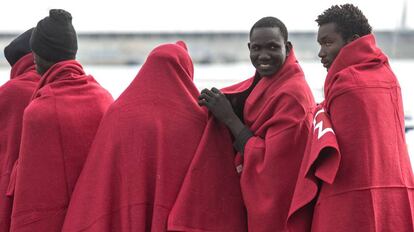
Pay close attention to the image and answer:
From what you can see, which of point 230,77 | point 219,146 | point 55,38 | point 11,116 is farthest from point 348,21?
point 230,77

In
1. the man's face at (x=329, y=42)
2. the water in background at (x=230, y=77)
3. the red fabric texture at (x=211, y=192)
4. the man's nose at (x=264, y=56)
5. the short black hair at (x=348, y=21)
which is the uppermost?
the short black hair at (x=348, y=21)

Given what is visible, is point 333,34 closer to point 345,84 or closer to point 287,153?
point 345,84

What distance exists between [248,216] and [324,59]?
2.52 feet

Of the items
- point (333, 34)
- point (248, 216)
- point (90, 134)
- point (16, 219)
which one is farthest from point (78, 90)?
point (333, 34)

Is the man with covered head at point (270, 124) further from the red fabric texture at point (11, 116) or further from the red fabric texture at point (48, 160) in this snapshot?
the red fabric texture at point (11, 116)

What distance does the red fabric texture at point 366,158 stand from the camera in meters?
2.74

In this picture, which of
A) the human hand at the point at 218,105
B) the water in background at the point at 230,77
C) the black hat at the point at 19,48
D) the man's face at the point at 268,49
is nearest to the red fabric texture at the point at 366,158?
the man's face at the point at 268,49

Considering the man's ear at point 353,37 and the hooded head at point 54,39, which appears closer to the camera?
the man's ear at point 353,37

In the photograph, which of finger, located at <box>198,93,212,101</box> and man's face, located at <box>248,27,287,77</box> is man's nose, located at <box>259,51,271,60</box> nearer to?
man's face, located at <box>248,27,287,77</box>

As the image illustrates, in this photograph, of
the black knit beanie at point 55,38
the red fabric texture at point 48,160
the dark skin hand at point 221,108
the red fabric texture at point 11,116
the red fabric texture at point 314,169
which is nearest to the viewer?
the red fabric texture at point 314,169

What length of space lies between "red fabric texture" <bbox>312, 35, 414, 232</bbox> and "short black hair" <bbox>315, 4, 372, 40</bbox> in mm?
132

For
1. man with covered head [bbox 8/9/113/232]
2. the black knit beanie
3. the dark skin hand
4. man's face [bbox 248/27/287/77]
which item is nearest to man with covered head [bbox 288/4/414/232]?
man's face [bbox 248/27/287/77]

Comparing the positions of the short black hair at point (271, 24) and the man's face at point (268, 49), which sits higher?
the short black hair at point (271, 24)

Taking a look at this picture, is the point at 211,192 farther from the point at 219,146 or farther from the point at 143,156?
the point at 143,156
